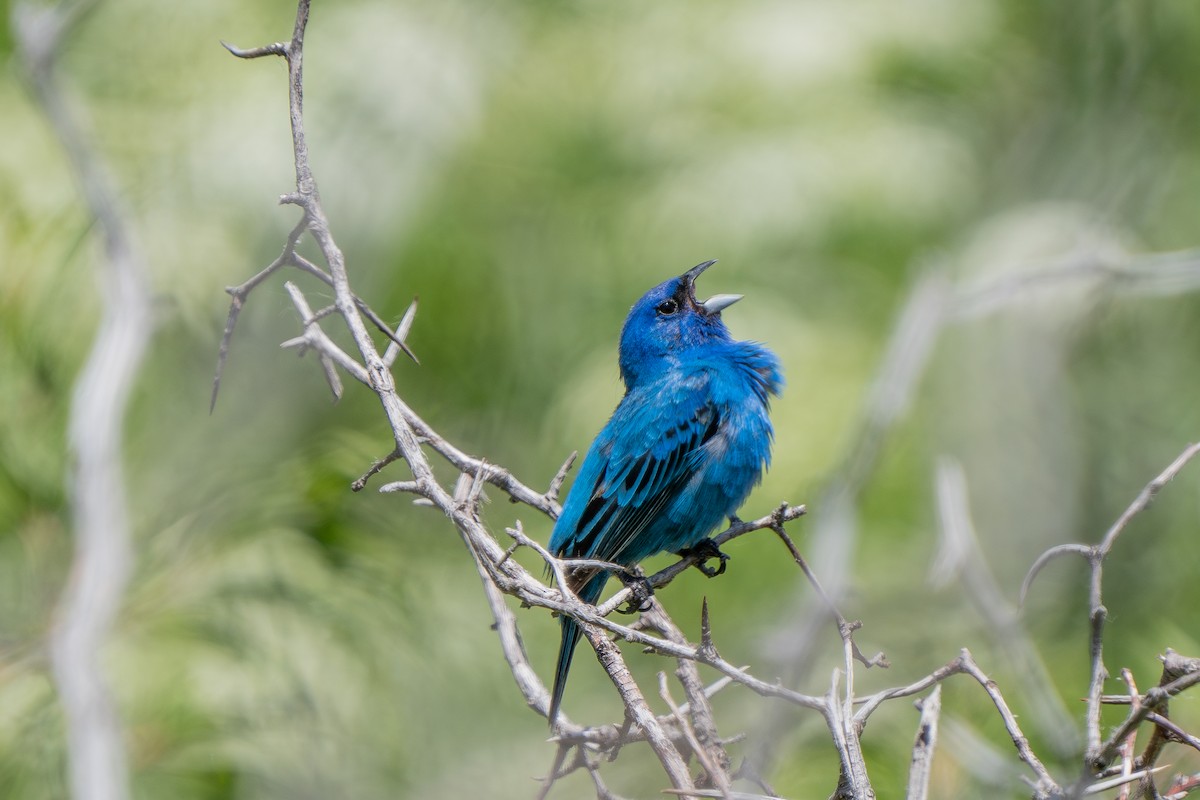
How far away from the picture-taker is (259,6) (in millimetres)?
7477

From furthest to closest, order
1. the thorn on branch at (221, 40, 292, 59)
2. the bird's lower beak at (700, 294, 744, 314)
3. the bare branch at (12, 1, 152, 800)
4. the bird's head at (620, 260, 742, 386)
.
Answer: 1. the bird's head at (620, 260, 742, 386)
2. the bird's lower beak at (700, 294, 744, 314)
3. the bare branch at (12, 1, 152, 800)
4. the thorn on branch at (221, 40, 292, 59)

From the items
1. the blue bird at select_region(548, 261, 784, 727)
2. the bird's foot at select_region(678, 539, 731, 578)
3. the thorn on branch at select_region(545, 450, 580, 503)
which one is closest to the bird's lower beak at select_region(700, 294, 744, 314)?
the blue bird at select_region(548, 261, 784, 727)

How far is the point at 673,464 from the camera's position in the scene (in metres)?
4.30

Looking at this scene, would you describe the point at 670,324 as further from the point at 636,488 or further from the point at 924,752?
the point at 924,752

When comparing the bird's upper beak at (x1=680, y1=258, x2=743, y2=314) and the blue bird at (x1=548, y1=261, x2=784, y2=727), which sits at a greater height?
the bird's upper beak at (x1=680, y1=258, x2=743, y2=314)

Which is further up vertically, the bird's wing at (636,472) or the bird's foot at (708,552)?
the bird's wing at (636,472)

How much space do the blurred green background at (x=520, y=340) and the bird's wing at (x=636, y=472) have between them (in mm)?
910

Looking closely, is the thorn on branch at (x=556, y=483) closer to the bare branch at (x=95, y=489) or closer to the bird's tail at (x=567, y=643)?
the bird's tail at (x=567, y=643)

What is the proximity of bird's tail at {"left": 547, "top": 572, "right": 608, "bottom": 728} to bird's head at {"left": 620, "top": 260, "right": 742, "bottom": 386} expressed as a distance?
1164 millimetres

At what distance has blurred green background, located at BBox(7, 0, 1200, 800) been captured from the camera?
5.68 meters

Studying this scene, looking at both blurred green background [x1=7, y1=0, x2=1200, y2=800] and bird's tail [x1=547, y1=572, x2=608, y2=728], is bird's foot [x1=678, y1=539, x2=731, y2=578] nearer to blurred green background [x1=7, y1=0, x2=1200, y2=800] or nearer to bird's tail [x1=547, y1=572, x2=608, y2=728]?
bird's tail [x1=547, y1=572, x2=608, y2=728]

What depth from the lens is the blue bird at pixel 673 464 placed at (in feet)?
13.6

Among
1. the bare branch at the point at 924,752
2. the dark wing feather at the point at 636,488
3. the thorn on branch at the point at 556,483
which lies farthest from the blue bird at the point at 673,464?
the bare branch at the point at 924,752

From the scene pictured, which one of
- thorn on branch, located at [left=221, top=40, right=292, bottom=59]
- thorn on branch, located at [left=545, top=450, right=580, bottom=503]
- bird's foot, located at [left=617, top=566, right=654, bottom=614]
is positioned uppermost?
thorn on branch, located at [left=221, top=40, right=292, bottom=59]
